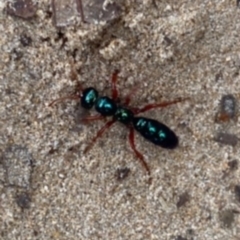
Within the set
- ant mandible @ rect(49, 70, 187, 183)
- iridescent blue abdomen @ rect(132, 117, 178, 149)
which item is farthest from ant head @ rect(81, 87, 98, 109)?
iridescent blue abdomen @ rect(132, 117, 178, 149)

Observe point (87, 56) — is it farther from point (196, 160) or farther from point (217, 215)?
point (217, 215)

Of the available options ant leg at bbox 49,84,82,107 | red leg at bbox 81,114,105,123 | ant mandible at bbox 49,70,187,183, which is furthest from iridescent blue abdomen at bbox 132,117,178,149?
ant leg at bbox 49,84,82,107

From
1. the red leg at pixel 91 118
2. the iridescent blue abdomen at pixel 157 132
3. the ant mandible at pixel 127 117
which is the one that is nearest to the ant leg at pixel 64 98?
the ant mandible at pixel 127 117

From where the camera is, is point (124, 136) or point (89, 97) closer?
point (89, 97)

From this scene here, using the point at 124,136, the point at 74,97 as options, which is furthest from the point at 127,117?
the point at 74,97

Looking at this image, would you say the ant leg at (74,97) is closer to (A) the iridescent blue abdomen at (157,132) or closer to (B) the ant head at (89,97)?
(B) the ant head at (89,97)

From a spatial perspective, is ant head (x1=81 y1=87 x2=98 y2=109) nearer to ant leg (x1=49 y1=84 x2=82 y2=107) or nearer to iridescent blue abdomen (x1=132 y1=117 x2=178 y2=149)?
ant leg (x1=49 y1=84 x2=82 y2=107)

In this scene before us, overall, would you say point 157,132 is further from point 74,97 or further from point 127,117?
point 74,97
